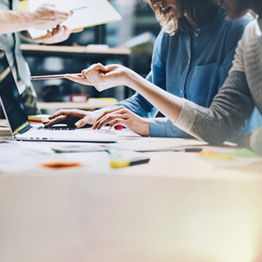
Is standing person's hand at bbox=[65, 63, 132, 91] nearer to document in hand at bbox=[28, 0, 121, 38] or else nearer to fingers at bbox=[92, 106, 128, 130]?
fingers at bbox=[92, 106, 128, 130]

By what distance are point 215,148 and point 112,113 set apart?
1.24ft

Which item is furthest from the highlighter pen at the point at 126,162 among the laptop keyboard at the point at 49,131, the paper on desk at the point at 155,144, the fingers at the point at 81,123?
the fingers at the point at 81,123

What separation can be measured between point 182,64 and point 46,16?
0.52m

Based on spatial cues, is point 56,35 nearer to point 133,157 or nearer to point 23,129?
point 23,129

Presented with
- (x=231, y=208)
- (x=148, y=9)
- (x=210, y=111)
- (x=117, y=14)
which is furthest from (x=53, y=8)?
(x=231, y=208)

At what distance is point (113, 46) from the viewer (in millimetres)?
1199

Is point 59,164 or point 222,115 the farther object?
point 222,115

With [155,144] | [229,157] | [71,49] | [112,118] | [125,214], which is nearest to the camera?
[125,214]

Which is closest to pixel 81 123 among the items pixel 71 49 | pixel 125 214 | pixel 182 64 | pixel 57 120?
pixel 57 120

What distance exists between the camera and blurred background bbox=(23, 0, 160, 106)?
43.8 inches

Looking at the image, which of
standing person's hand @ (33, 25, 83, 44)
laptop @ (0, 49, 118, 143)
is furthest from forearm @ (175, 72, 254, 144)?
standing person's hand @ (33, 25, 83, 44)

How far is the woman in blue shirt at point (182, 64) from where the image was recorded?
0.97 m

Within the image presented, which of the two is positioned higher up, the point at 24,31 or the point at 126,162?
the point at 24,31

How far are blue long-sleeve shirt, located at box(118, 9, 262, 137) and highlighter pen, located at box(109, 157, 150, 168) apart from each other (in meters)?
0.31
